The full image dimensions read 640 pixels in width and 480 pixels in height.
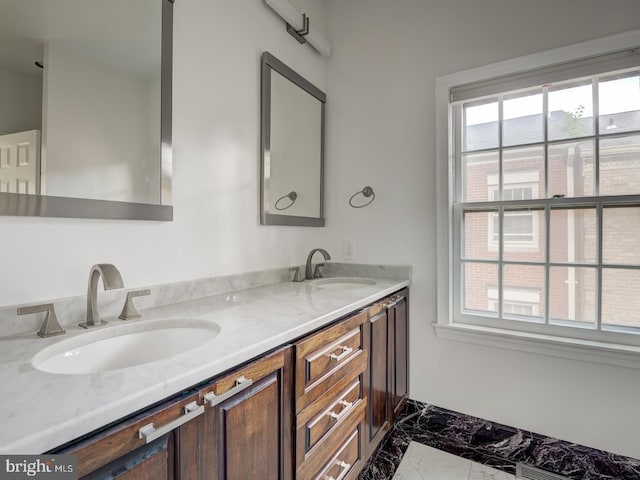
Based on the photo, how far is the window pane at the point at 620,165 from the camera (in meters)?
1.60

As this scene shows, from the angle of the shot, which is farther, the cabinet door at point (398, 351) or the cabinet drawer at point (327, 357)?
the cabinet door at point (398, 351)

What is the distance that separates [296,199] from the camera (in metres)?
2.08

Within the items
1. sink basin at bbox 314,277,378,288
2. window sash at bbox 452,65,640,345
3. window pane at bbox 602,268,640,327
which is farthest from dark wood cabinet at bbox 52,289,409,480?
window pane at bbox 602,268,640,327

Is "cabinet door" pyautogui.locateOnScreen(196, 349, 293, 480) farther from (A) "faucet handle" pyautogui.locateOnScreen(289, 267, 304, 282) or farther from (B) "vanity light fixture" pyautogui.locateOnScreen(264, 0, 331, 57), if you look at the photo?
(B) "vanity light fixture" pyautogui.locateOnScreen(264, 0, 331, 57)

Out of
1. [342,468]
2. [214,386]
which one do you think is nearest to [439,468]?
[342,468]

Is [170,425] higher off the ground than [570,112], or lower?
lower

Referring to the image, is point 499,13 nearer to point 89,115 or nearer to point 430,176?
point 430,176

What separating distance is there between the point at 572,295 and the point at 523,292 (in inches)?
8.7

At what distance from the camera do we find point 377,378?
164 centimetres

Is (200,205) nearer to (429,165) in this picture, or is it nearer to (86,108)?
(86,108)

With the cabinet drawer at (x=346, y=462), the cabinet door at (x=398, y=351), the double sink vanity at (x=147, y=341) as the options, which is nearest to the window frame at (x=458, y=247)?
the cabinet door at (x=398, y=351)

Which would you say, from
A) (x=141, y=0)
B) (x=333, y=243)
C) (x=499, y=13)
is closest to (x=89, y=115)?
(x=141, y=0)

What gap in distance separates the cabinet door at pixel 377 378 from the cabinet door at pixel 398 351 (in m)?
0.08

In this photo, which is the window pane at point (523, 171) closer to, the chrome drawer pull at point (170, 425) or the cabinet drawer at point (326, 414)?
the cabinet drawer at point (326, 414)
